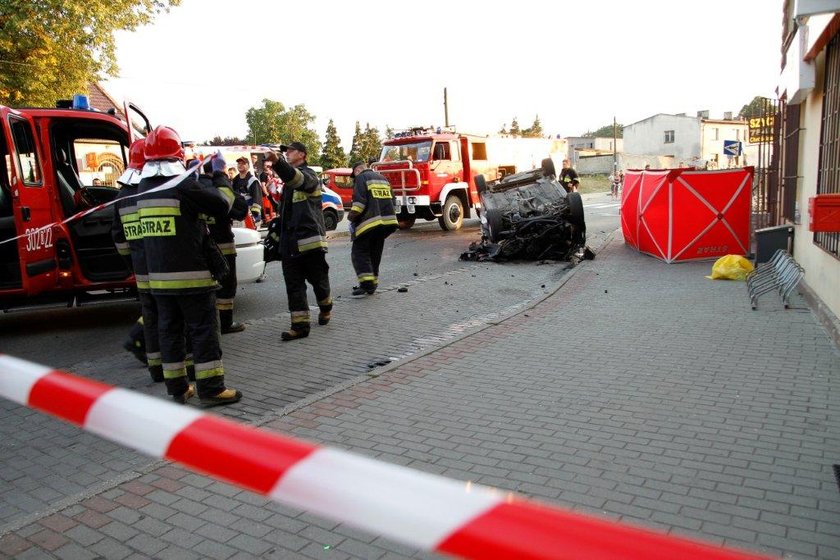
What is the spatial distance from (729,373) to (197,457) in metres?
4.68

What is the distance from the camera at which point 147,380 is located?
18.3 ft

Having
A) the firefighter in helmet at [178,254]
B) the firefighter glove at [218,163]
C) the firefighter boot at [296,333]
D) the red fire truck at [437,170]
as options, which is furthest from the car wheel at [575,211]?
the firefighter in helmet at [178,254]

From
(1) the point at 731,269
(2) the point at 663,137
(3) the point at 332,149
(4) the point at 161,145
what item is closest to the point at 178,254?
(4) the point at 161,145

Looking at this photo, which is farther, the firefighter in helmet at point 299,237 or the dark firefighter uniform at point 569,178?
the dark firefighter uniform at point 569,178

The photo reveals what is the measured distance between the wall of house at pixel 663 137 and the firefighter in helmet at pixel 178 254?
6777cm

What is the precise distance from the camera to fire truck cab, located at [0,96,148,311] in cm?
671

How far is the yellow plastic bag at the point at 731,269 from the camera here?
30.6 ft

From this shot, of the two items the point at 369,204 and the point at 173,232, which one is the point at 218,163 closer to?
the point at 173,232

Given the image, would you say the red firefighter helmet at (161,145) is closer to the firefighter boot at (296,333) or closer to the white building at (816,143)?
the firefighter boot at (296,333)

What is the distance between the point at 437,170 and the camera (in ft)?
58.0

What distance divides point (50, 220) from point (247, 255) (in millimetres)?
2123

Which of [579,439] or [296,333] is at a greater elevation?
[296,333]

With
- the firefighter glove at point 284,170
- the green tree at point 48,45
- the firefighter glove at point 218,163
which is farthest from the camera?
the green tree at point 48,45

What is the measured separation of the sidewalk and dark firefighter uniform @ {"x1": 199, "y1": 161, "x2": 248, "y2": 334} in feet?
2.82
